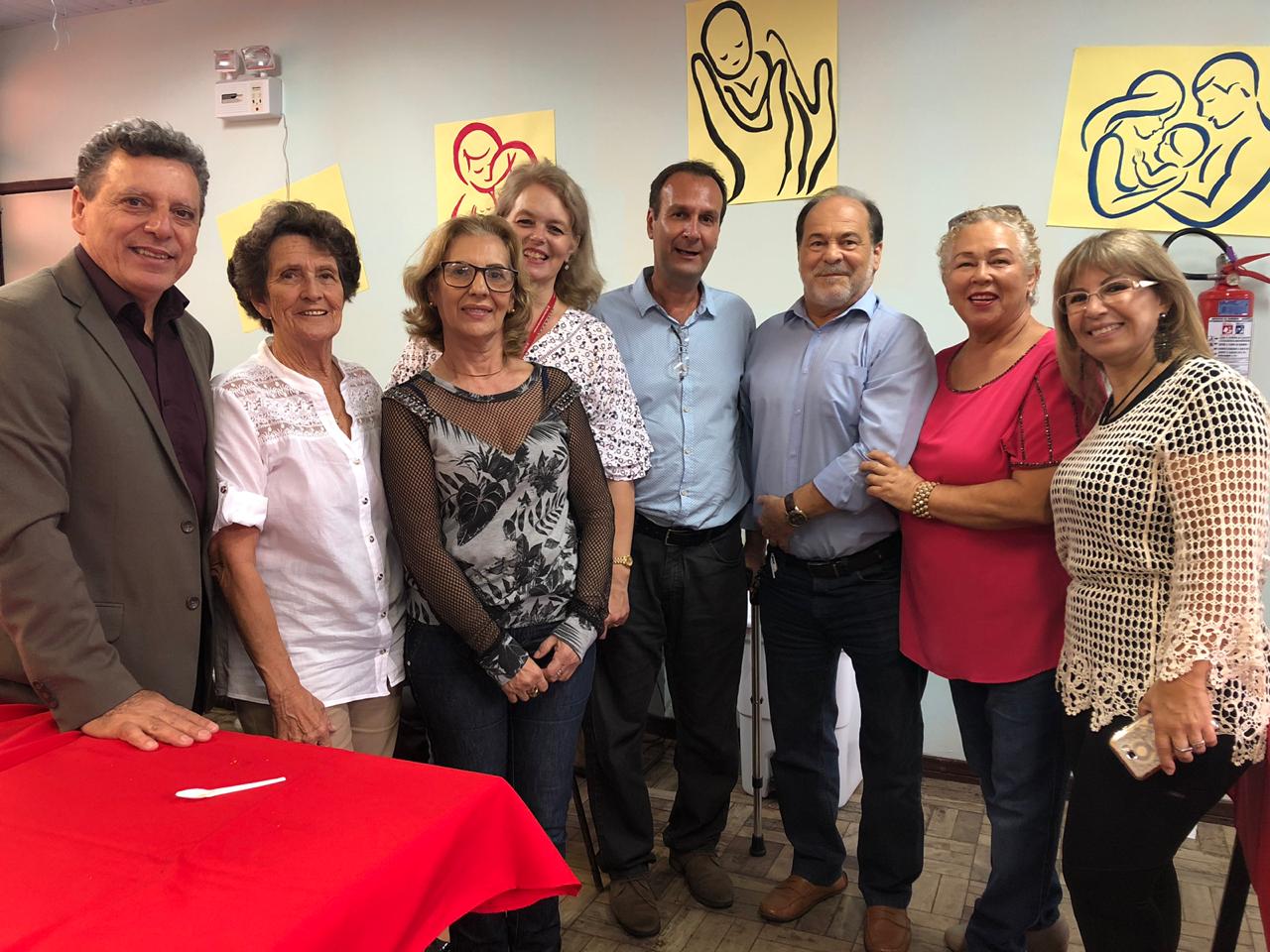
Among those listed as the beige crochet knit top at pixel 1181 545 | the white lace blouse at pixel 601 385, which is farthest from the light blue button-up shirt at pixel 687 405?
the beige crochet knit top at pixel 1181 545

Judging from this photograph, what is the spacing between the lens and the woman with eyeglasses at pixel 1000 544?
179 cm

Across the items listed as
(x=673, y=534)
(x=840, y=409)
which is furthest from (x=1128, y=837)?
(x=673, y=534)

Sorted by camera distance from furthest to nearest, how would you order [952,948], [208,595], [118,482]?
[952,948], [208,595], [118,482]

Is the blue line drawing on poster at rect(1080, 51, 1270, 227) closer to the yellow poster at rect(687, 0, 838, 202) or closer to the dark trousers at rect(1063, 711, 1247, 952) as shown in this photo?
the yellow poster at rect(687, 0, 838, 202)

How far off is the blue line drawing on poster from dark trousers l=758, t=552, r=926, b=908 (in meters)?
1.37

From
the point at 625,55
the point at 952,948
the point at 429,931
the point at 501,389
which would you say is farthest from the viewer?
the point at 625,55

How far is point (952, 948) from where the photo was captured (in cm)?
213

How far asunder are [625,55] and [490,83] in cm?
53

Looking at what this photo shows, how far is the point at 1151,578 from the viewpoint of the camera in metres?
1.49

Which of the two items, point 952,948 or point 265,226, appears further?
point 952,948

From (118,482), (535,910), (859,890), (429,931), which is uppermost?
(118,482)

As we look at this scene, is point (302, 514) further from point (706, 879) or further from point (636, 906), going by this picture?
point (706, 879)

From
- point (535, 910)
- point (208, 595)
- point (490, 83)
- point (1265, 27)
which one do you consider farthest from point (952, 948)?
point (490, 83)

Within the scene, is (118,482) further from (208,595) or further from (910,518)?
(910,518)
